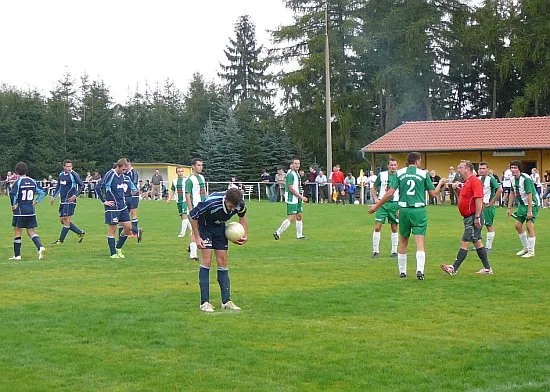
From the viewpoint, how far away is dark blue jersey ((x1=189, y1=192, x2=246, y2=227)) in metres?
9.71

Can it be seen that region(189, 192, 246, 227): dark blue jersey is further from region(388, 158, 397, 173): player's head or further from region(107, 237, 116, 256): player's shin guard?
region(107, 237, 116, 256): player's shin guard

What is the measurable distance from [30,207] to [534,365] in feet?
37.3

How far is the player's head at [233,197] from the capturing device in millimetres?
9438

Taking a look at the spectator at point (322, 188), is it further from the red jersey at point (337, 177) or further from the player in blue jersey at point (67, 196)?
the player in blue jersey at point (67, 196)

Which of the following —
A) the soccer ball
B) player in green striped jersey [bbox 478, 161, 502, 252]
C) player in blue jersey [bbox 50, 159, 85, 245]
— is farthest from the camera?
player in blue jersey [bbox 50, 159, 85, 245]

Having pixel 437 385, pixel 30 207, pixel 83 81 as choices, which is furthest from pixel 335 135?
pixel 437 385

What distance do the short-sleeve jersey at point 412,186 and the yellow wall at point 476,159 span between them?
30608 millimetres

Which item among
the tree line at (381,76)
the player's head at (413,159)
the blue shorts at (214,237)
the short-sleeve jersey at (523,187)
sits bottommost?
the blue shorts at (214,237)

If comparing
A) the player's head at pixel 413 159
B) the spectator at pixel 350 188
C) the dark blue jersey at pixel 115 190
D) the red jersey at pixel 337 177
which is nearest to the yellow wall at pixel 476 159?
the spectator at pixel 350 188

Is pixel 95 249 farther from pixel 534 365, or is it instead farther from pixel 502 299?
pixel 534 365

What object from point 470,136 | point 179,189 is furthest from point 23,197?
point 470,136

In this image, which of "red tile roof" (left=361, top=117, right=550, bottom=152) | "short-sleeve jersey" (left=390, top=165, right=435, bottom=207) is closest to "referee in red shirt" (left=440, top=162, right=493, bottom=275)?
"short-sleeve jersey" (left=390, top=165, right=435, bottom=207)

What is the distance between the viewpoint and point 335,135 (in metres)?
62.3

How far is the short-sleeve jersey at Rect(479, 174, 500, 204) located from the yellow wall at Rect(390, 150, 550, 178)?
1035 inches
